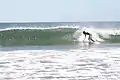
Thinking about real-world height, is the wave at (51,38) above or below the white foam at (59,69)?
below

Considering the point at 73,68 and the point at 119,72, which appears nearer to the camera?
Result: the point at 119,72

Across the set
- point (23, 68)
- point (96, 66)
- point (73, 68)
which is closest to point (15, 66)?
point (23, 68)

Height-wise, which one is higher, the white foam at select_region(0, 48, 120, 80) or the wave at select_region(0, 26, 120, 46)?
the white foam at select_region(0, 48, 120, 80)

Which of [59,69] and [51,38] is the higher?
[59,69]

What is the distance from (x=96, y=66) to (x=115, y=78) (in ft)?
8.62

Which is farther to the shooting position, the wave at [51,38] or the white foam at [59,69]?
the wave at [51,38]

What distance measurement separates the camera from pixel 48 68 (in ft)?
38.4

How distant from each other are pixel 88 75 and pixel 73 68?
1.56 m

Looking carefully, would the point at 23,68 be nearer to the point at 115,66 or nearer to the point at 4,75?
the point at 4,75

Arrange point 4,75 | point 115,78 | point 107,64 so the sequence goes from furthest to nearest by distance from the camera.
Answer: point 107,64, point 4,75, point 115,78

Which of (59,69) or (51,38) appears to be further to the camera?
(51,38)

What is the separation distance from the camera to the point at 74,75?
33.3 feet

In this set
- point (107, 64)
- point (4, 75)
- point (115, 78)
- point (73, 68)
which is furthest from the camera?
point (107, 64)

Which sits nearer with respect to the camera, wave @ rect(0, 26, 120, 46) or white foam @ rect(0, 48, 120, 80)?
white foam @ rect(0, 48, 120, 80)
